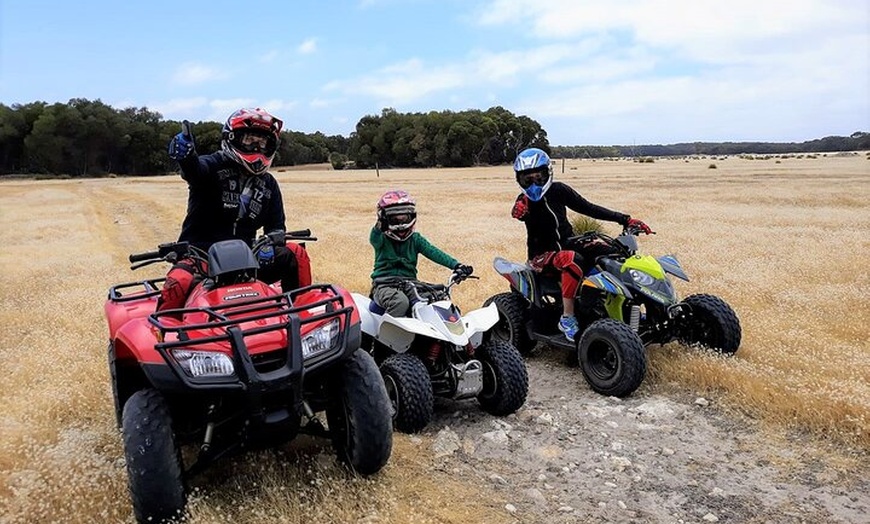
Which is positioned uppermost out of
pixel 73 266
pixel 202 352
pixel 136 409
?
pixel 202 352

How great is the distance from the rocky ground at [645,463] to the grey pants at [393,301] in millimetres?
942

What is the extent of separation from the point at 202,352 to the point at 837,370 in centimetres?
560

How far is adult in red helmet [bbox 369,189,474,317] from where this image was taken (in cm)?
641

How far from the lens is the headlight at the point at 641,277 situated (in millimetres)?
6805

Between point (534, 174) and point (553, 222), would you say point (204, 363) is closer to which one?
point (534, 174)

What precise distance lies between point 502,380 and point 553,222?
231cm

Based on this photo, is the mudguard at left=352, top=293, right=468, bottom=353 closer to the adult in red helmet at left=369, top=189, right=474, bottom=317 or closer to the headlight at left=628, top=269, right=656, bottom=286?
the adult in red helmet at left=369, top=189, right=474, bottom=317

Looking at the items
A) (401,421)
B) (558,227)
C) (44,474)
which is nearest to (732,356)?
(558,227)

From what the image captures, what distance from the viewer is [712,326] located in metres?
7.03

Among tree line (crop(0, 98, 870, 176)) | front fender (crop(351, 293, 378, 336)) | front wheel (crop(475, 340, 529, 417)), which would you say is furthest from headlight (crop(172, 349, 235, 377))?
tree line (crop(0, 98, 870, 176))

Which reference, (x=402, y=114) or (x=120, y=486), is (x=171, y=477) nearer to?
(x=120, y=486)

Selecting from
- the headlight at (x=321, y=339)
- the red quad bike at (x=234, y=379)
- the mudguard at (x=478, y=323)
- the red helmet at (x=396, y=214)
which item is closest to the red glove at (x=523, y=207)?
the red helmet at (x=396, y=214)

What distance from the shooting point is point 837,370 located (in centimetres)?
644

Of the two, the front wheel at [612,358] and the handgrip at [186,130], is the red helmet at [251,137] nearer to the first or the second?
the handgrip at [186,130]
